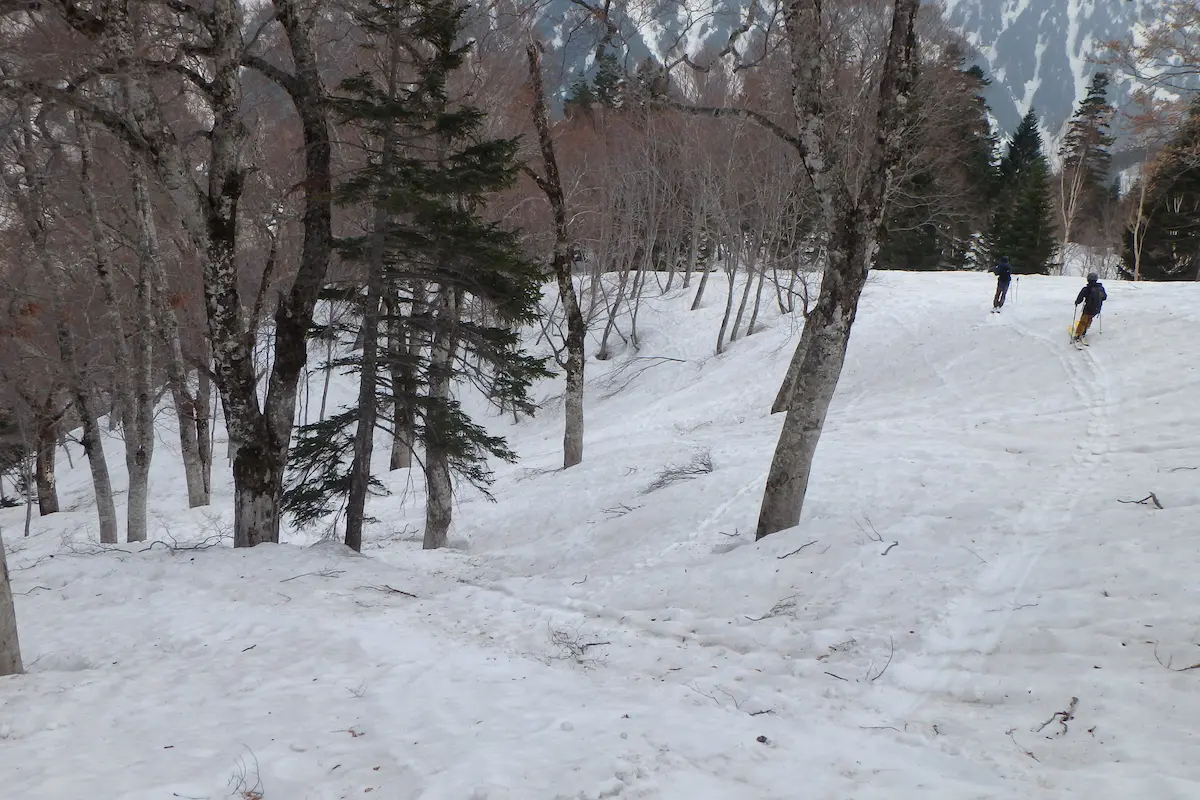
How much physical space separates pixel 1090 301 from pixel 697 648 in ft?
47.9

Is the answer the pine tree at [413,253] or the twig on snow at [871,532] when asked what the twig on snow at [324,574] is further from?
the twig on snow at [871,532]

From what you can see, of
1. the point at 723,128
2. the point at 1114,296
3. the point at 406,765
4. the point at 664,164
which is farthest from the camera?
the point at 664,164

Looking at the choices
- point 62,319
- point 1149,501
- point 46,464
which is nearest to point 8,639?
point 1149,501

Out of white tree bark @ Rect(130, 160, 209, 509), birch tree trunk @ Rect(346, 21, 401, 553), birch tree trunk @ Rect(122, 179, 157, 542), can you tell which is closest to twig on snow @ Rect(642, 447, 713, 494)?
birch tree trunk @ Rect(346, 21, 401, 553)

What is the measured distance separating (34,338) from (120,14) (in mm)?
12778

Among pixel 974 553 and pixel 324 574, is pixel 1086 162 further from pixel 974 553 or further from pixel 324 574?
pixel 324 574

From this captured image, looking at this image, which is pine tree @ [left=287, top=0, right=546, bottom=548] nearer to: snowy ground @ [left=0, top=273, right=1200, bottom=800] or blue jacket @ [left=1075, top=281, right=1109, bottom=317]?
snowy ground @ [left=0, top=273, right=1200, bottom=800]

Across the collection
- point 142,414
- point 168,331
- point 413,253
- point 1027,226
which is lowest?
point 142,414

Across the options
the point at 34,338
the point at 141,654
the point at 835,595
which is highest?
the point at 34,338

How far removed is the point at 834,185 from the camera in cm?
612

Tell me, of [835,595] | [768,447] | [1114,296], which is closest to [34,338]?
[768,447]

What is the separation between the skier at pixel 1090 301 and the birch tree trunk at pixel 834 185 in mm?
11834

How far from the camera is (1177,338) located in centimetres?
1359

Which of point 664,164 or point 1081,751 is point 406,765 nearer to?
point 1081,751
